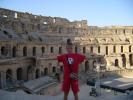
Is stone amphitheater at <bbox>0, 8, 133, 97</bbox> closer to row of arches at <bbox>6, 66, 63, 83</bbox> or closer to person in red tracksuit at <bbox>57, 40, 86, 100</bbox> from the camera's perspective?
row of arches at <bbox>6, 66, 63, 83</bbox>

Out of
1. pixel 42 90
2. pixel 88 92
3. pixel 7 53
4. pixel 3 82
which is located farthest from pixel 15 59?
pixel 88 92

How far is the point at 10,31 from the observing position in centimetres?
3014

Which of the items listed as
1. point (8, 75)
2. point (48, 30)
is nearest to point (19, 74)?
point (8, 75)

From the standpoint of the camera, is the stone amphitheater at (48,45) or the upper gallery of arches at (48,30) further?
the upper gallery of arches at (48,30)

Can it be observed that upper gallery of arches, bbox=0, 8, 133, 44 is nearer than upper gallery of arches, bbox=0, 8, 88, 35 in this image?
Yes

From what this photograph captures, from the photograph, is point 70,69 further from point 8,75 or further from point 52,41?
point 52,41

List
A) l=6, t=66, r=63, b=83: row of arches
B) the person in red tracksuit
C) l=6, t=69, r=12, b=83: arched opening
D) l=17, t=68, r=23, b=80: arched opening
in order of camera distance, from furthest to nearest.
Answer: l=17, t=68, r=23, b=80: arched opening → l=6, t=66, r=63, b=83: row of arches → l=6, t=69, r=12, b=83: arched opening → the person in red tracksuit

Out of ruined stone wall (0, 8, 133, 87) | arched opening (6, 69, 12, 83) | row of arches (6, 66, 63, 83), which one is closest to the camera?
arched opening (6, 69, 12, 83)

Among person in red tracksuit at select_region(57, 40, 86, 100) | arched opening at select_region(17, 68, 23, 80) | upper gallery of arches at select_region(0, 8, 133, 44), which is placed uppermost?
upper gallery of arches at select_region(0, 8, 133, 44)

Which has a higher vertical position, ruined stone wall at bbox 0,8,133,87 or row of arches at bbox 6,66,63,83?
ruined stone wall at bbox 0,8,133,87

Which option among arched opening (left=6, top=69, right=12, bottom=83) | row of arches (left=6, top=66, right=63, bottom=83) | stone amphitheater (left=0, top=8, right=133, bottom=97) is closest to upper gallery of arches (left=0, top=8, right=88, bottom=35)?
stone amphitheater (left=0, top=8, right=133, bottom=97)

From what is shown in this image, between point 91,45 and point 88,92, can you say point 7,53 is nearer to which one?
point 88,92

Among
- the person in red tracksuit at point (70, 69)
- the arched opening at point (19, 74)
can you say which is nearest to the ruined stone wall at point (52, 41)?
the arched opening at point (19, 74)

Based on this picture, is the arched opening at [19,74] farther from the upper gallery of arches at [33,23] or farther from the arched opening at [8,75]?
the upper gallery of arches at [33,23]
